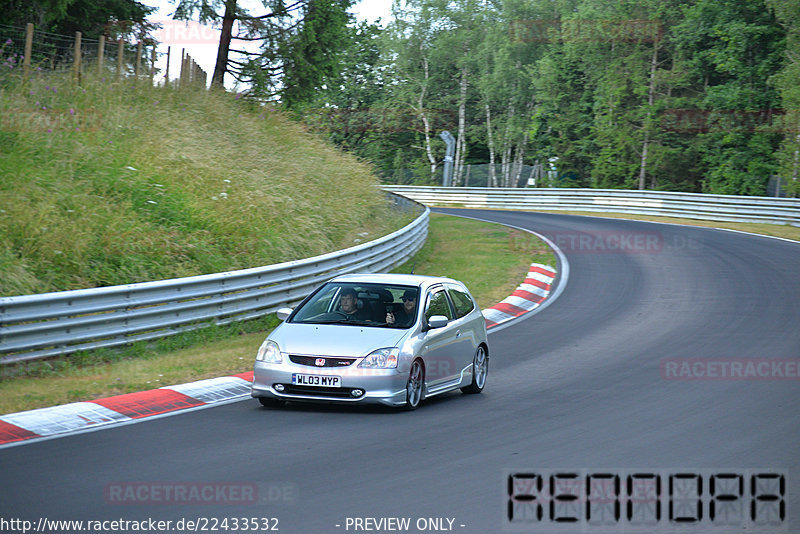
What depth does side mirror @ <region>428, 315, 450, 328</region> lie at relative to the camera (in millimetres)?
10859

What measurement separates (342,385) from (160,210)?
30.2 feet

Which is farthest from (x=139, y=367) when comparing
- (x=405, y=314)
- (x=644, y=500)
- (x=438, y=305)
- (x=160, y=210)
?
(x=644, y=500)

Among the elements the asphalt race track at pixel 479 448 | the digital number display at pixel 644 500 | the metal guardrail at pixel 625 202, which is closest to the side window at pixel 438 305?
the asphalt race track at pixel 479 448

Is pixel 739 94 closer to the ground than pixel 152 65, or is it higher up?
higher up

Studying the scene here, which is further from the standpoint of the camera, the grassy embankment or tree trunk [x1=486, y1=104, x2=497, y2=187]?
tree trunk [x1=486, y1=104, x2=497, y2=187]

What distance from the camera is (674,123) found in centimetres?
5569

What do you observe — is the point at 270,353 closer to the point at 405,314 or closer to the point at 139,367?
the point at 405,314

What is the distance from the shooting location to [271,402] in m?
10.6

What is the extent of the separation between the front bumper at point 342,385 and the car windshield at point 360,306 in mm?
917

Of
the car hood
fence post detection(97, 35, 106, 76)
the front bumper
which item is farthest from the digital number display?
fence post detection(97, 35, 106, 76)

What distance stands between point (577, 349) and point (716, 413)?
476 centimetres

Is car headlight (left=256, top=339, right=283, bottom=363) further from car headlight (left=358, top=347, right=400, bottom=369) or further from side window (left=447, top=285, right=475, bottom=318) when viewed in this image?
side window (left=447, top=285, right=475, bottom=318)

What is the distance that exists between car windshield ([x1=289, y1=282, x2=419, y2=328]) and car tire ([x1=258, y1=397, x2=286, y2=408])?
96cm

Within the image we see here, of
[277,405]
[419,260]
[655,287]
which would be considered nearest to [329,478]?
[277,405]
